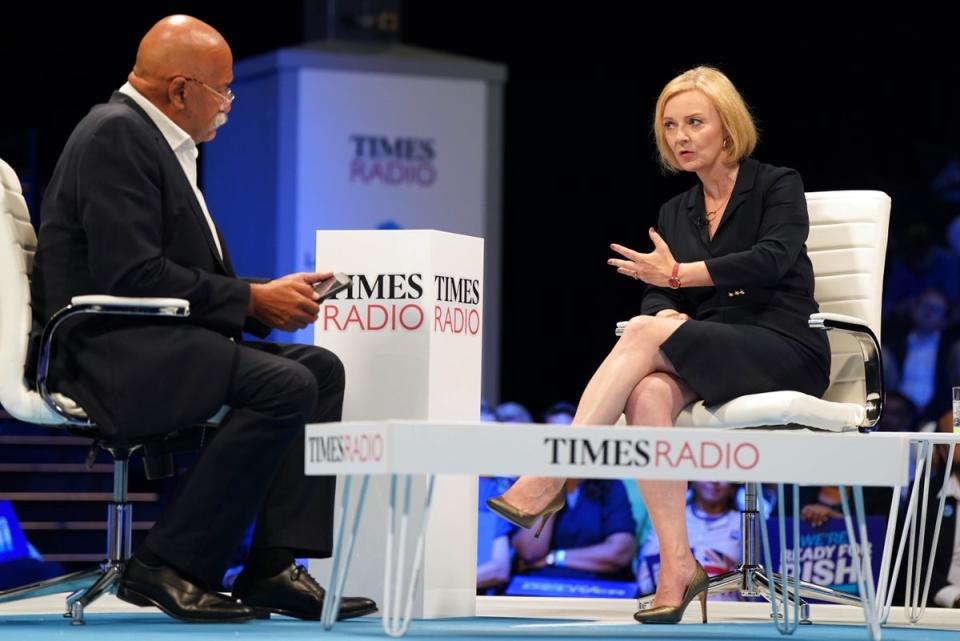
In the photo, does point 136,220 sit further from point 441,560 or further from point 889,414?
point 889,414

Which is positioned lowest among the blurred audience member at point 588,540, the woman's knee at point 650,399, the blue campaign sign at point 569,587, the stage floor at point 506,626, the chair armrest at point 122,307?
the blue campaign sign at point 569,587

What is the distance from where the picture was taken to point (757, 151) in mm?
8422

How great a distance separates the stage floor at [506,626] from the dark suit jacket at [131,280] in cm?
45

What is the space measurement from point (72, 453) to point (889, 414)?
3.73m

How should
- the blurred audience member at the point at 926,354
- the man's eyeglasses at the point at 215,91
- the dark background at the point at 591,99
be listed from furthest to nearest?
the dark background at the point at 591,99 < the blurred audience member at the point at 926,354 < the man's eyeglasses at the point at 215,91

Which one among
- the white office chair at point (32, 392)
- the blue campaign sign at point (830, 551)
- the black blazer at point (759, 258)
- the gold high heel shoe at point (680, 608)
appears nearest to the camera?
the white office chair at point (32, 392)

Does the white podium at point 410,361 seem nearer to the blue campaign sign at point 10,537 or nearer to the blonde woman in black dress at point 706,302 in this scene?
the blonde woman in black dress at point 706,302

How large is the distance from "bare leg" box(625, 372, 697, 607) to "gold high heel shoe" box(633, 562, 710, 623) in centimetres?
1

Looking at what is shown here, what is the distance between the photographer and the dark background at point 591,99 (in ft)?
26.3

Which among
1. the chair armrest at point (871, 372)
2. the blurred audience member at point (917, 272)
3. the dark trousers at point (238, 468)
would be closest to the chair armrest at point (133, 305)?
the dark trousers at point (238, 468)

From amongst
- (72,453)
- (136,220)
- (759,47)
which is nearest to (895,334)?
(759,47)

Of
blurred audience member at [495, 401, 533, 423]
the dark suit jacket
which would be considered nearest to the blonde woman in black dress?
the dark suit jacket

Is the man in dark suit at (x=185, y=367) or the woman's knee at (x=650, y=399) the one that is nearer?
the man in dark suit at (x=185, y=367)

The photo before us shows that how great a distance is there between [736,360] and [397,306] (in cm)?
86
